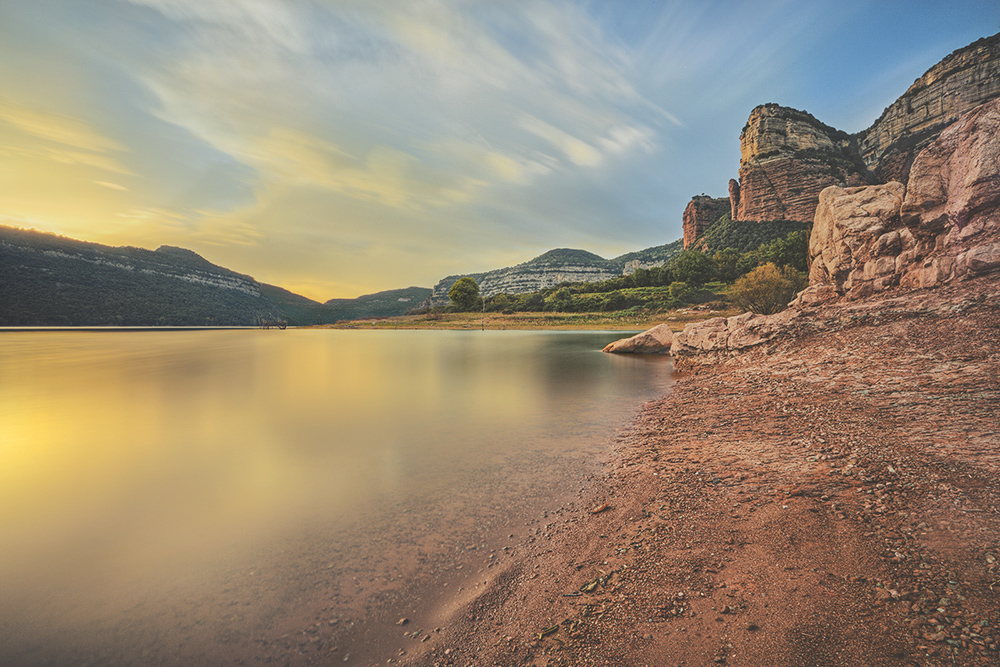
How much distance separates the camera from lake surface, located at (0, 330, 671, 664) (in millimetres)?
3656

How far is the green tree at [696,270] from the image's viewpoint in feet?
322

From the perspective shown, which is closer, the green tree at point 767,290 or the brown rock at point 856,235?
the brown rock at point 856,235

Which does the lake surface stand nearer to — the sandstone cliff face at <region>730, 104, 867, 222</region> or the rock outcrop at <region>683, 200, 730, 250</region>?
the sandstone cliff face at <region>730, 104, 867, 222</region>

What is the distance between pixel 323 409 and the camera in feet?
42.8

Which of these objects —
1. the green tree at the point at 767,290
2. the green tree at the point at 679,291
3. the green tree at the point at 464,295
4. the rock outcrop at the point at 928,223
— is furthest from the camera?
the green tree at the point at 464,295

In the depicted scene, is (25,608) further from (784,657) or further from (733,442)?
(733,442)

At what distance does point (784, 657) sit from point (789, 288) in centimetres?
4387

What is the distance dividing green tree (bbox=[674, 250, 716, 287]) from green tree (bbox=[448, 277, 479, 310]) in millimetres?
59360

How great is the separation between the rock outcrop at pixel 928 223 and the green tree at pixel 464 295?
10376cm

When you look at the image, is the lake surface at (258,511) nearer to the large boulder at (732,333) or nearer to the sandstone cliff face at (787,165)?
the large boulder at (732,333)

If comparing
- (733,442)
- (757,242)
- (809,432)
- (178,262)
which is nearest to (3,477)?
(733,442)

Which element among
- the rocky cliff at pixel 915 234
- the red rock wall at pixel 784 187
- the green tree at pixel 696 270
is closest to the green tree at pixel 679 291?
the green tree at pixel 696 270


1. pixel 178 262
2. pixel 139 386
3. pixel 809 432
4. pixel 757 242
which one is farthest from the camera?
pixel 178 262

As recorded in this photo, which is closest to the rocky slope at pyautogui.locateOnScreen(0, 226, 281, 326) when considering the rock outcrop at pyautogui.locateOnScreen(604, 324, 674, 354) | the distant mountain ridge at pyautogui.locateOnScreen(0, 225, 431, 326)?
the distant mountain ridge at pyautogui.locateOnScreen(0, 225, 431, 326)
